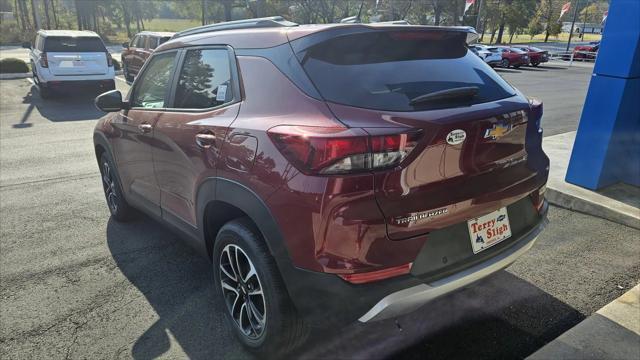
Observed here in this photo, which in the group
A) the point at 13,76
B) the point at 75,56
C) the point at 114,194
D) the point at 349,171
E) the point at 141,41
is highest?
the point at 349,171

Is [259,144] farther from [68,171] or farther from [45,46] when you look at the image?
[45,46]

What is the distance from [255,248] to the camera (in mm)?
2371

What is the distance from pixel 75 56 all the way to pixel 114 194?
30.6 feet

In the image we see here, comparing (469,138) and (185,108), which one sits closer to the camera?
(469,138)

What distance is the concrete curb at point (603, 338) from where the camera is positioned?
2486 millimetres

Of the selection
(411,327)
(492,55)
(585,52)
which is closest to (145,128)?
(411,327)

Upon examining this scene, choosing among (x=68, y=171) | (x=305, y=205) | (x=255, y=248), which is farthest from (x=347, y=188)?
(x=68, y=171)

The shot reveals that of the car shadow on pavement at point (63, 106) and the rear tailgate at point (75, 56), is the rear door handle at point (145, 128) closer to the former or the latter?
the car shadow on pavement at point (63, 106)

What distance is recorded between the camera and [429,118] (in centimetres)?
212

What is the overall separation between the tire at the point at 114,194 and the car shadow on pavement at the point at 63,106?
6353mm

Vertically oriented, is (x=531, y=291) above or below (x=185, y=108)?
below

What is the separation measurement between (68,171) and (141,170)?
3.34m

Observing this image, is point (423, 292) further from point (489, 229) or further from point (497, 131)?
point (497, 131)

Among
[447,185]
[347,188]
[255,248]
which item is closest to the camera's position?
[347,188]
